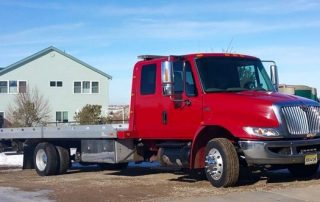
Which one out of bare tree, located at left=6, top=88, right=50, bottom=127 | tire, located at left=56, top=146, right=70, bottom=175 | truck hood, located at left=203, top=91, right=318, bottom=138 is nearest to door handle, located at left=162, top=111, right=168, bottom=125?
truck hood, located at left=203, top=91, right=318, bottom=138

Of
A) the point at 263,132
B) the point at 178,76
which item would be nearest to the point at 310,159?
the point at 263,132

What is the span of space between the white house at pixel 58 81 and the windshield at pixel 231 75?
3520cm

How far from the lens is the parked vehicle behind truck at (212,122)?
10.1m

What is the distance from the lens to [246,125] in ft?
33.1

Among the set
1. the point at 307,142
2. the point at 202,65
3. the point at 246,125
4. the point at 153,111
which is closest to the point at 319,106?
the point at 307,142

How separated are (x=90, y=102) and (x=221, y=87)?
1534 inches

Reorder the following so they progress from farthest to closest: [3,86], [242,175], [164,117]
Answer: [3,86] → [242,175] → [164,117]

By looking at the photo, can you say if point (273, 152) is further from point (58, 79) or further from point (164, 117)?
point (58, 79)

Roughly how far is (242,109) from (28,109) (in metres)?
34.3

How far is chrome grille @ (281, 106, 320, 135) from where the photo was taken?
10125mm

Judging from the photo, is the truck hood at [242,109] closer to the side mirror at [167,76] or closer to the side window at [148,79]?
the side mirror at [167,76]

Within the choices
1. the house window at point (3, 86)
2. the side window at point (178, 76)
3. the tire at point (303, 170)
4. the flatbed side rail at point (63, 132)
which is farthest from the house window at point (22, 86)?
the tire at point (303, 170)

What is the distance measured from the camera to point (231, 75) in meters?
11.3

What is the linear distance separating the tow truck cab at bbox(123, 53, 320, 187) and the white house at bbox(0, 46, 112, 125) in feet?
113
